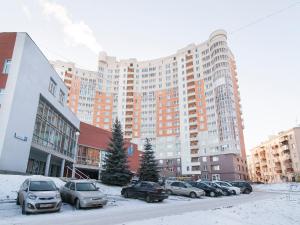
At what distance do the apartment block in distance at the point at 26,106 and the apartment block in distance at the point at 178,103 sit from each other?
173 feet

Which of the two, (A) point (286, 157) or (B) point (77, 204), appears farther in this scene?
(A) point (286, 157)

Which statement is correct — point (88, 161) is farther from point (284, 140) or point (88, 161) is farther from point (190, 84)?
point (284, 140)

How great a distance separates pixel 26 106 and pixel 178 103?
230 feet

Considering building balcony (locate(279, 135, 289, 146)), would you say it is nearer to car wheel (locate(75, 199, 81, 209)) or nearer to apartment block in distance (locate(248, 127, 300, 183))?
apartment block in distance (locate(248, 127, 300, 183))

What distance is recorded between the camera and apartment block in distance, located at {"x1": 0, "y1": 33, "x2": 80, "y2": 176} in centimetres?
1965

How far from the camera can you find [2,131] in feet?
61.8

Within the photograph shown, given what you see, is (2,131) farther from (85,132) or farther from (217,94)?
(217,94)

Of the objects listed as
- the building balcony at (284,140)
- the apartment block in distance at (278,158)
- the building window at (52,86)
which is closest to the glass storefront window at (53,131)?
the building window at (52,86)

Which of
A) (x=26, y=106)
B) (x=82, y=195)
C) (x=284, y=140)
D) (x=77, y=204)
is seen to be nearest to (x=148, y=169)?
(x=26, y=106)

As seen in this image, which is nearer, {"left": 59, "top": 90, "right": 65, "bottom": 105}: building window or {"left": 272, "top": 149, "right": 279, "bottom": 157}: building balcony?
{"left": 59, "top": 90, "right": 65, "bottom": 105}: building window

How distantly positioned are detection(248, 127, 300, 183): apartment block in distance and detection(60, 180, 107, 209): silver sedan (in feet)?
235

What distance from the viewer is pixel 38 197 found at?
1134cm

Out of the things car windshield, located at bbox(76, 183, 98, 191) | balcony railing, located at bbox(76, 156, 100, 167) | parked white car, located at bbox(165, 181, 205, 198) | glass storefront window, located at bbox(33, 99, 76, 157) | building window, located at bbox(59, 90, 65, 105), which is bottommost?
parked white car, located at bbox(165, 181, 205, 198)

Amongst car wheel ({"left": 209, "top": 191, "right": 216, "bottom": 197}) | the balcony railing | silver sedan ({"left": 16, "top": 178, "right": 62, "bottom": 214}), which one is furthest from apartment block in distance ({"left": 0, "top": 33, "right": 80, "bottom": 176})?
car wheel ({"left": 209, "top": 191, "right": 216, "bottom": 197})
